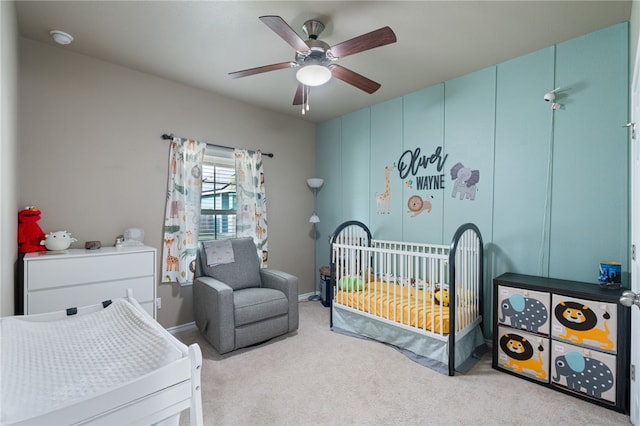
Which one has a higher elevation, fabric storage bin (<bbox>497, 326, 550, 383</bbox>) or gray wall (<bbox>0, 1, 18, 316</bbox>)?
gray wall (<bbox>0, 1, 18, 316</bbox>)

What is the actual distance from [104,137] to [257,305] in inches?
80.5

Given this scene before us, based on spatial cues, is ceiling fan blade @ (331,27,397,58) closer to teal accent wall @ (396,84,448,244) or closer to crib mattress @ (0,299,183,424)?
teal accent wall @ (396,84,448,244)

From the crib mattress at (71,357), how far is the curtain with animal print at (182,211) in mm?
1580

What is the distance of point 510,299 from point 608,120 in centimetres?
147

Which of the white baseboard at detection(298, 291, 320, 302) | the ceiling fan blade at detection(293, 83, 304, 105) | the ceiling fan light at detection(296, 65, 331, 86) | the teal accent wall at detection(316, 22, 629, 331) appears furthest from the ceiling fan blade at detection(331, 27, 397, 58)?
the white baseboard at detection(298, 291, 320, 302)

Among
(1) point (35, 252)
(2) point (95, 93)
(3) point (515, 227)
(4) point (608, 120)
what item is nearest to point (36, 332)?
(1) point (35, 252)

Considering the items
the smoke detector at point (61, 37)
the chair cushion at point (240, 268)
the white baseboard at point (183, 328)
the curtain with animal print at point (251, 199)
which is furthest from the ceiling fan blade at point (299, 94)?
the white baseboard at point (183, 328)

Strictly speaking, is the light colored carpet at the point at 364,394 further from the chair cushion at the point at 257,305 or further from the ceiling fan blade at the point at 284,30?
the ceiling fan blade at the point at 284,30

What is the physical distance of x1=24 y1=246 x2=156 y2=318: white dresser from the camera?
6.45ft

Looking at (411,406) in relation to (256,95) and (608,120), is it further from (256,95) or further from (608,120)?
(256,95)

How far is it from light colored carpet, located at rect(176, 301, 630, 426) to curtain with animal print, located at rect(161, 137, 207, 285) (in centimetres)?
94

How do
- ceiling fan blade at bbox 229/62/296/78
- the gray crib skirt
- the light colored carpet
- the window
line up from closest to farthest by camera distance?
1. the light colored carpet
2. ceiling fan blade at bbox 229/62/296/78
3. the gray crib skirt
4. the window

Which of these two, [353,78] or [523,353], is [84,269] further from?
[523,353]

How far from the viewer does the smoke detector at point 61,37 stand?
215 cm
